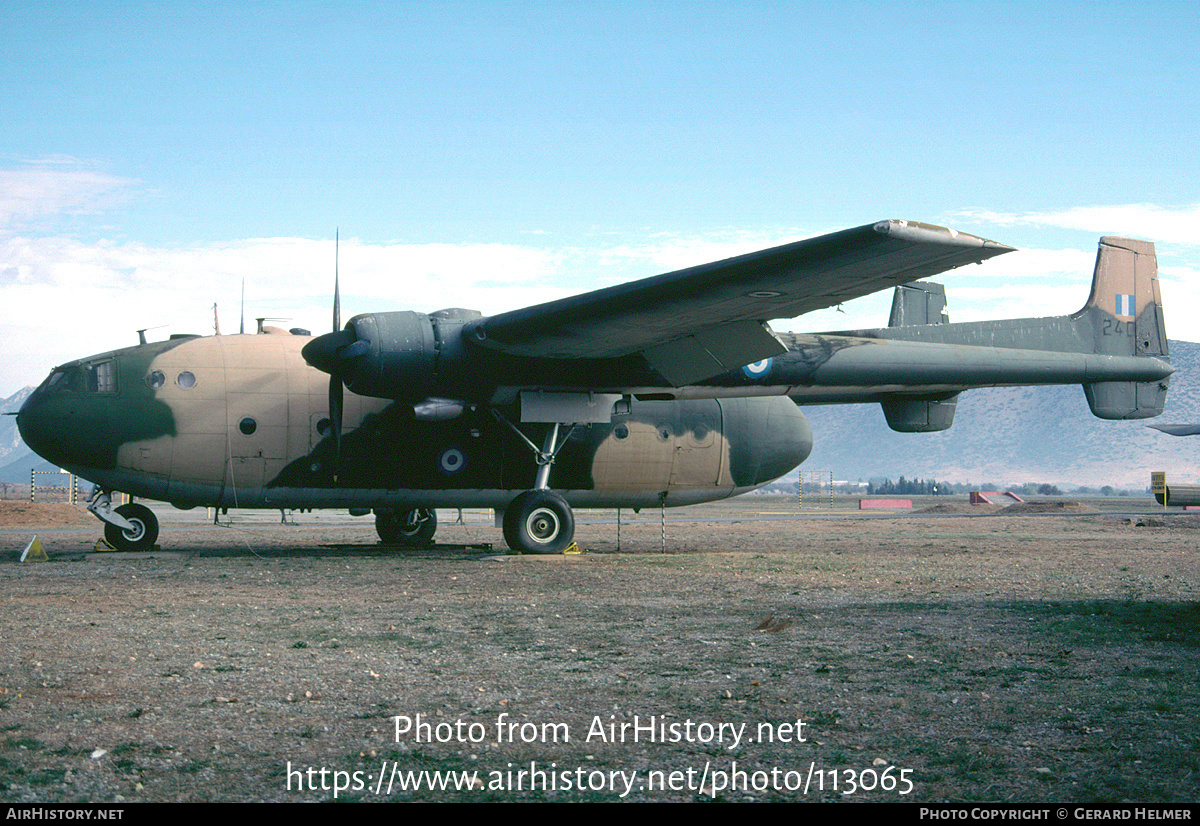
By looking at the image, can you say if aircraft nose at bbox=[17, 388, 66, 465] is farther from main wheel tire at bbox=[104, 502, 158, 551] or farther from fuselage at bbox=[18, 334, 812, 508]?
main wheel tire at bbox=[104, 502, 158, 551]

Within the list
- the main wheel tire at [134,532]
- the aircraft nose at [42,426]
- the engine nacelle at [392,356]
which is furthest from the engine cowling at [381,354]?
the main wheel tire at [134,532]

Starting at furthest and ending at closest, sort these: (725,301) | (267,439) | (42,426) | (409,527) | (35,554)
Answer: (409,527) → (267,439) → (35,554) → (42,426) → (725,301)

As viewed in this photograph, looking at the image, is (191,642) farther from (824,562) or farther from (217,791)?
(824,562)

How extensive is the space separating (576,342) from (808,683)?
9705 mm

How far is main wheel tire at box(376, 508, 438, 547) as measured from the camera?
826 inches

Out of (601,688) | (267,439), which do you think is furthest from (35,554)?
(601,688)

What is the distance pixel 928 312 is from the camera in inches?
821

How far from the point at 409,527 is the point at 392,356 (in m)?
6.49

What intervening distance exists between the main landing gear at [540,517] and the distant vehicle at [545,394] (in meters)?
0.04

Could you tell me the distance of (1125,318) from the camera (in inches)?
832

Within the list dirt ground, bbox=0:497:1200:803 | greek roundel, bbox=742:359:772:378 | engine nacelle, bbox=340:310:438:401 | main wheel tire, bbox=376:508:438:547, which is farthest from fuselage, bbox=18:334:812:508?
dirt ground, bbox=0:497:1200:803

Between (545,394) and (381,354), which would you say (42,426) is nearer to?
(381,354)

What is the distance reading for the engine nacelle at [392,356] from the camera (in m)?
15.5

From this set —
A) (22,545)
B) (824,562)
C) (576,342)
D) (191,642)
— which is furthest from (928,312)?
(22,545)
